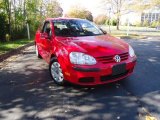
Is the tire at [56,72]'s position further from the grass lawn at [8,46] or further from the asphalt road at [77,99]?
the grass lawn at [8,46]

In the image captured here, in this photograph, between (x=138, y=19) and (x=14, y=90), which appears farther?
(x=138, y=19)

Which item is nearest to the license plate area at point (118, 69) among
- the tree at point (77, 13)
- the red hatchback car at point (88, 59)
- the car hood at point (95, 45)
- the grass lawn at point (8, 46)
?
the red hatchback car at point (88, 59)

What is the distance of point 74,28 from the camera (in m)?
6.18

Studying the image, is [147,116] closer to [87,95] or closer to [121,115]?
[121,115]

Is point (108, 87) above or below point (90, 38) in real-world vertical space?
below

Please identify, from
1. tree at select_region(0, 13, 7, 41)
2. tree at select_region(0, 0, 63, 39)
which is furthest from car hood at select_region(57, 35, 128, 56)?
tree at select_region(0, 0, 63, 39)

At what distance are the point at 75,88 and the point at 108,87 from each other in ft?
2.47

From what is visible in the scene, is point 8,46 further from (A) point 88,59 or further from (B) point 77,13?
(B) point 77,13

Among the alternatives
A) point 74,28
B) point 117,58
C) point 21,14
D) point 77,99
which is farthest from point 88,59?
point 21,14

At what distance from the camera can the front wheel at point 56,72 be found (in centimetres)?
533

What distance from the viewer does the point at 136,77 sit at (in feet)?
19.7

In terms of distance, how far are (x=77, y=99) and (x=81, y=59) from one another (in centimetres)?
82

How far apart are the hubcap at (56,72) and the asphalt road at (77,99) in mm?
197

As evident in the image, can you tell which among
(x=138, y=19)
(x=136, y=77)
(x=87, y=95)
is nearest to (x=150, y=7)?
(x=136, y=77)
